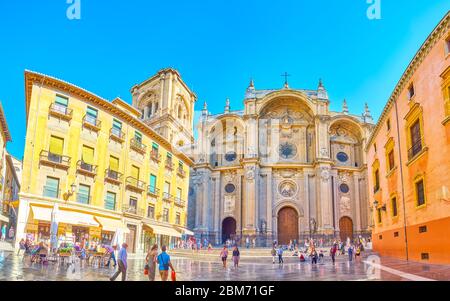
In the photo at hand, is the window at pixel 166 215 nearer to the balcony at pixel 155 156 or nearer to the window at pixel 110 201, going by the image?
the balcony at pixel 155 156

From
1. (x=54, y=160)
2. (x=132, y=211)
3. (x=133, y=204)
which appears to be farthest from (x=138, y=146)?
(x=54, y=160)

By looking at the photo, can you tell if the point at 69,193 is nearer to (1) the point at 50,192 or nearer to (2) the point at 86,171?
(1) the point at 50,192

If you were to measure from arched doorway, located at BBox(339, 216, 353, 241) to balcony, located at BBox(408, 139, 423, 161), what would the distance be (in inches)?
949

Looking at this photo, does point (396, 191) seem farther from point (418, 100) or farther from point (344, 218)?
point (344, 218)

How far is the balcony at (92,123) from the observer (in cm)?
2189

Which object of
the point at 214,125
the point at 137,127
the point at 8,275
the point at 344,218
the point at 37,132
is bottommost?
the point at 8,275

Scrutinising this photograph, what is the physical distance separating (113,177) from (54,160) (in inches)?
171

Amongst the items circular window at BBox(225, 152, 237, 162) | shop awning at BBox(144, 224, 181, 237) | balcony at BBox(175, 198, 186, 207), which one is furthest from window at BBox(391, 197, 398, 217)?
circular window at BBox(225, 152, 237, 162)

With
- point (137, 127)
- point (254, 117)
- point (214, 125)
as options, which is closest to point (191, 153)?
point (214, 125)

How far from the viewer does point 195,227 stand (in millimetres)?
40344

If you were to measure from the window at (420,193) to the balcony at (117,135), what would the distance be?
17660mm

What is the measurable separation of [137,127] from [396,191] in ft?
57.4

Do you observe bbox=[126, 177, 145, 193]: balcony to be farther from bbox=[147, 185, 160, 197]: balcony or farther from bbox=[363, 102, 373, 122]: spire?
bbox=[363, 102, 373, 122]: spire

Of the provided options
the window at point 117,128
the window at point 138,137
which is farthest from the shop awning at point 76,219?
the window at point 138,137
